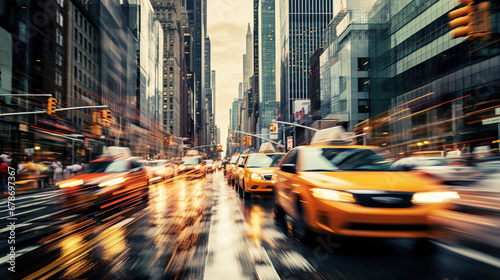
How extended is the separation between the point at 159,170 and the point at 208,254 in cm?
2004

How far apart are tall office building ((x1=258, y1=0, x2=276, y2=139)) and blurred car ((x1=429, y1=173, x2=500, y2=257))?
142280 mm

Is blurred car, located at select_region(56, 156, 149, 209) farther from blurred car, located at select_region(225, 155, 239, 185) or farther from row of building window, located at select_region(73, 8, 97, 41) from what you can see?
row of building window, located at select_region(73, 8, 97, 41)

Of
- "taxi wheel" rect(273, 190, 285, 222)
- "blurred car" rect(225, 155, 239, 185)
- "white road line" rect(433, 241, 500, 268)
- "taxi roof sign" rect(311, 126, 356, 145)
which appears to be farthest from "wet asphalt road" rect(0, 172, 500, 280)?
"blurred car" rect(225, 155, 239, 185)

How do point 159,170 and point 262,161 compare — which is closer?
point 262,161

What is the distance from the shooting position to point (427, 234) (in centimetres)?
439

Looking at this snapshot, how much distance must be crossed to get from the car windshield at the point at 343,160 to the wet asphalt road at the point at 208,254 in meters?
1.14

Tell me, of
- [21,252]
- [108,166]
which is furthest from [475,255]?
[108,166]

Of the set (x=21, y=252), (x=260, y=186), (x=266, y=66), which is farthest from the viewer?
(x=266, y=66)

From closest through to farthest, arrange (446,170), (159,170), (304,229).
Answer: (304,229)
(446,170)
(159,170)

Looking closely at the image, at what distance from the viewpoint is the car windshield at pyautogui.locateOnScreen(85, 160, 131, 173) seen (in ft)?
32.6

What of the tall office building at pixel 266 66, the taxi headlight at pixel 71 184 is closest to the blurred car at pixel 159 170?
the taxi headlight at pixel 71 184

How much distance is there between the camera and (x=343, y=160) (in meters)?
5.86

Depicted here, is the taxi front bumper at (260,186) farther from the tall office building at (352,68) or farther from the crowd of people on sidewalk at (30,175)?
the tall office building at (352,68)

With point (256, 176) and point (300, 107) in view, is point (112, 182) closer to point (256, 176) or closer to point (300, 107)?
point (256, 176)
